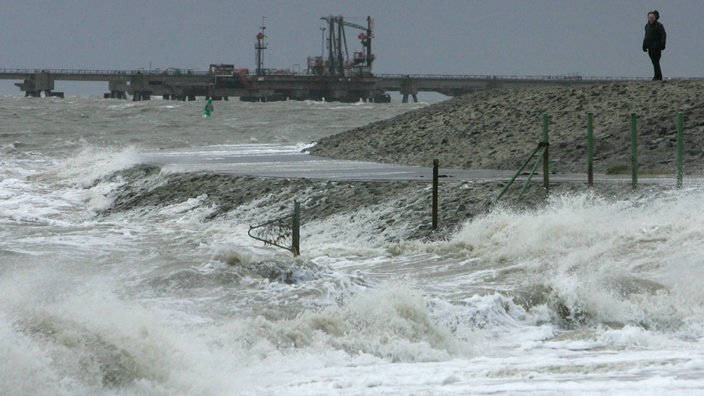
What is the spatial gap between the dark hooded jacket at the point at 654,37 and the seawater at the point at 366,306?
33.1 feet

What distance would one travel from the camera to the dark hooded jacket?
95.2 ft

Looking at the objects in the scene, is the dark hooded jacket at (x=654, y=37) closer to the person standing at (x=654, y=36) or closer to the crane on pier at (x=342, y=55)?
the person standing at (x=654, y=36)

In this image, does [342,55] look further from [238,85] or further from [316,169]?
[316,169]

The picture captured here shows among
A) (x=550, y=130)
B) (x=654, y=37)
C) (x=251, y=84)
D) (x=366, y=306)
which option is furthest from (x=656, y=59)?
(x=251, y=84)

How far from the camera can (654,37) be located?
2900 cm

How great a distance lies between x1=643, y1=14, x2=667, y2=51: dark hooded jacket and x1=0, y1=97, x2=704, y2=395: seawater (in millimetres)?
10093

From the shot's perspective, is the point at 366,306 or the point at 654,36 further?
the point at 654,36

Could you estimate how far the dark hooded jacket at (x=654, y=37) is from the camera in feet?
95.2

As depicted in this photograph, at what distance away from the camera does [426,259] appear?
61.2 feet

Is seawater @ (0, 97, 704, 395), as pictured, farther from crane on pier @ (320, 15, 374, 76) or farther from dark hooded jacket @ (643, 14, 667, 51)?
crane on pier @ (320, 15, 374, 76)

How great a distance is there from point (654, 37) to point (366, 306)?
674 inches

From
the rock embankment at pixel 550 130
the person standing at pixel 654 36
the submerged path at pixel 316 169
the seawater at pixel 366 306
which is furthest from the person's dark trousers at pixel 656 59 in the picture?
the seawater at pixel 366 306

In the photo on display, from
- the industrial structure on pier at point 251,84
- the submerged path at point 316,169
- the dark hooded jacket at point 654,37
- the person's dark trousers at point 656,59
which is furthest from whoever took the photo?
the industrial structure on pier at point 251,84

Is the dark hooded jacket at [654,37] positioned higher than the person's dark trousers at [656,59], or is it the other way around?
the dark hooded jacket at [654,37]
